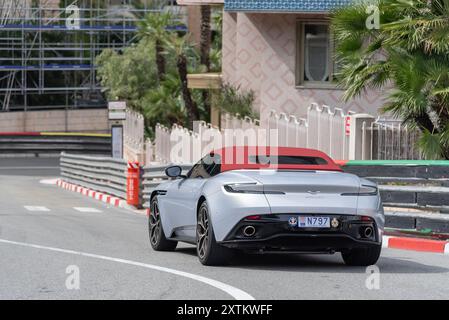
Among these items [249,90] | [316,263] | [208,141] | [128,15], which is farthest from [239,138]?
[128,15]

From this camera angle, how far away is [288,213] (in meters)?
11.5

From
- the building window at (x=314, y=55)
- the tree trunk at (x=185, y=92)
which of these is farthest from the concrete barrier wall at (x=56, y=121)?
the building window at (x=314, y=55)

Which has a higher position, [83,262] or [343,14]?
[343,14]

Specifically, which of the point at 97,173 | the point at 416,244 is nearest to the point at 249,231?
the point at 416,244

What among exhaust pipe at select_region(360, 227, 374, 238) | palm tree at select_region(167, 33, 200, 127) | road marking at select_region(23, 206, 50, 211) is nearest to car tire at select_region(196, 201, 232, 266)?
exhaust pipe at select_region(360, 227, 374, 238)

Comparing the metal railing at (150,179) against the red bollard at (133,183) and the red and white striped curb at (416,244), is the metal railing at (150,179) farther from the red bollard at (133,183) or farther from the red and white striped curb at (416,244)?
the red and white striped curb at (416,244)

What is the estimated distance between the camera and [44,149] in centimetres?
6022

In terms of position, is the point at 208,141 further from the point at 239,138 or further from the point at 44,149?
the point at 44,149

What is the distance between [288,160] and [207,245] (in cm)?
147

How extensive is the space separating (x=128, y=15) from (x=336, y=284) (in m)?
58.7

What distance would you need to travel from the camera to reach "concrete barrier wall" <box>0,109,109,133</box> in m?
64.9

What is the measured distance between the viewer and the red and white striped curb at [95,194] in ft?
95.7

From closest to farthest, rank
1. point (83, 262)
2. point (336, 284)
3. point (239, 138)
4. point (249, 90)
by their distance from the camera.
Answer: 1. point (336, 284)
2. point (83, 262)
3. point (239, 138)
4. point (249, 90)

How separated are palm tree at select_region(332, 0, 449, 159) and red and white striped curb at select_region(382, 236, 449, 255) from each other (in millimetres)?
2679
